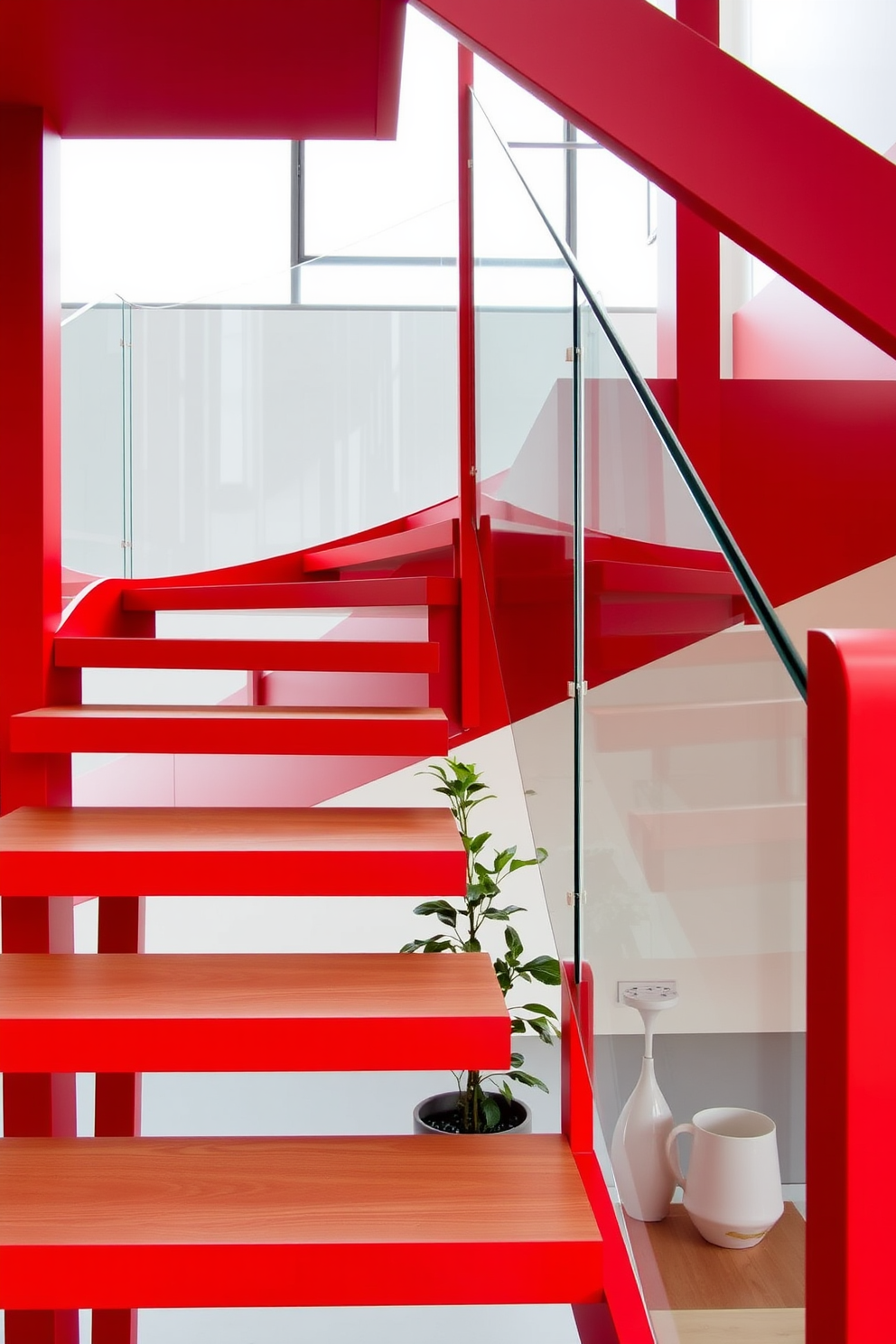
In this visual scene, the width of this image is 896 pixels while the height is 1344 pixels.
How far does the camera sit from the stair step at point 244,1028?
1.53 metres

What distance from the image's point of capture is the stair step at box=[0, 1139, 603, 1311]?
1.30m

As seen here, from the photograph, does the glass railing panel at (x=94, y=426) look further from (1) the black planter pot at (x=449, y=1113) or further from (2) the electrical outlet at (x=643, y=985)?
(2) the electrical outlet at (x=643, y=985)

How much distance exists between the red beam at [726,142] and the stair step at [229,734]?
44.6 inches

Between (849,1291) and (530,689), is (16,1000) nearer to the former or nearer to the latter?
(530,689)

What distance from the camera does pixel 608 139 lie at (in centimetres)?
134

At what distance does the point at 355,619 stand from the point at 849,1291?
10.4 ft

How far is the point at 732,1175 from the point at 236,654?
1.80 m

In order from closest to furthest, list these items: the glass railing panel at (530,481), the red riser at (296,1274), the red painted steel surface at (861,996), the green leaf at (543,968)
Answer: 1. the red painted steel surface at (861,996)
2. the red riser at (296,1274)
3. the glass railing panel at (530,481)
4. the green leaf at (543,968)

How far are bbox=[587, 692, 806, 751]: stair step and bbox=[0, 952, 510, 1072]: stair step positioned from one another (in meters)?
0.49

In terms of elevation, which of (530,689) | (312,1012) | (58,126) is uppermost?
(58,126)

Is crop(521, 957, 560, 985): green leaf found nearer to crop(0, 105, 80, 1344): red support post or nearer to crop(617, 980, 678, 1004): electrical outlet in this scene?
crop(0, 105, 80, 1344): red support post

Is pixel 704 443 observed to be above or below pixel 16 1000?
above

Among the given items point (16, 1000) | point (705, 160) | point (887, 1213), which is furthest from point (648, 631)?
point (16, 1000)

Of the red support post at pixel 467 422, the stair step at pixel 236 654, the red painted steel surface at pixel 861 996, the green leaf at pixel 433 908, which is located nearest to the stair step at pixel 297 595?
the red support post at pixel 467 422
